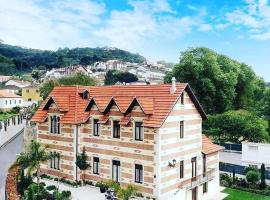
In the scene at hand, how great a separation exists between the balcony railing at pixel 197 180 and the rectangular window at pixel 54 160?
33.6 feet

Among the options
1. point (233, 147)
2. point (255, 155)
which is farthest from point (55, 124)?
point (233, 147)

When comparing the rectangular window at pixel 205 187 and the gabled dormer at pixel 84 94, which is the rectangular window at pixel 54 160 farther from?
the rectangular window at pixel 205 187

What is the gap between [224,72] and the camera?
63844mm

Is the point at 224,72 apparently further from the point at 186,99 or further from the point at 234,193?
the point at 186,99

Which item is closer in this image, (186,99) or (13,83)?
(186,99)

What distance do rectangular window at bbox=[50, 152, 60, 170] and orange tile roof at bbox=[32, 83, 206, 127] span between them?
297 cm

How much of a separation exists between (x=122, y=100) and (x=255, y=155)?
16847mm

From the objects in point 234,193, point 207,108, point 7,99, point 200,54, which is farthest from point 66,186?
point 7,99

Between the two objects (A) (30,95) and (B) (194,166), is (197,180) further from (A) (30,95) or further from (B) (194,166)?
(A) (30,95)

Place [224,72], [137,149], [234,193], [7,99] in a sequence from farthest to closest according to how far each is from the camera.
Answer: [7,99]
[224,72]
[234,193]
[137,149]

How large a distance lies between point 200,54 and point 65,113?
123 feet

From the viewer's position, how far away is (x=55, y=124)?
3241cm

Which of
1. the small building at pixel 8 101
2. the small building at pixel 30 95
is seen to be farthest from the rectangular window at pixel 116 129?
the small building at pixel 30 95

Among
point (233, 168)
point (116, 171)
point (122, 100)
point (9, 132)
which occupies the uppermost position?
point (122, 100)
